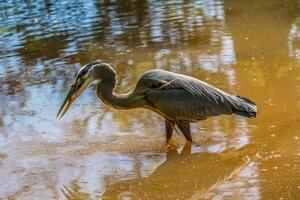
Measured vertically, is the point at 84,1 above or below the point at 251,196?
below

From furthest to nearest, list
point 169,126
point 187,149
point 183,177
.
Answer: point 169,126 → point 187,149 → point 183,177

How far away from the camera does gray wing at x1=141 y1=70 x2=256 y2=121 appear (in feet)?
20.0

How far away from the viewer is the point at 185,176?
18.3 ft

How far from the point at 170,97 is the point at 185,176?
88 centimetres

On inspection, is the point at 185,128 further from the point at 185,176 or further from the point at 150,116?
the point at 150,116

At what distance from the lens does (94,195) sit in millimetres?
5285

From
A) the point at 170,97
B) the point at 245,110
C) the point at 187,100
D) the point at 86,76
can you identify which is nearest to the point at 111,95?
the point at 86,76

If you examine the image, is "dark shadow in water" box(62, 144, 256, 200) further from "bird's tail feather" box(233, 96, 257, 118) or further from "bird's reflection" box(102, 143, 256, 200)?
"bird's tail feather" box(233, 96, 257, 118)

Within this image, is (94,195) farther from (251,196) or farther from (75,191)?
(251,196)

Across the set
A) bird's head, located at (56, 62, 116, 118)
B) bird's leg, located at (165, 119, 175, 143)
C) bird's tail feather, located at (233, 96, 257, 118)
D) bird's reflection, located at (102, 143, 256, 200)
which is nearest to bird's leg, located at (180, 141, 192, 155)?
bird's reflection, located at (102, 143, 256, 200)

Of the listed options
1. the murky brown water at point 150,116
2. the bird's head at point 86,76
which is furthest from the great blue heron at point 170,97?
the murky brown water at point 150,116

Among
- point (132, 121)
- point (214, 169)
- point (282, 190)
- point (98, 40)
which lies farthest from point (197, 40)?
point (282, 190)

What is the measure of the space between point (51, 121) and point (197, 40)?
398 cm

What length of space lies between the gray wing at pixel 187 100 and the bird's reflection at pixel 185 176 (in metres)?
0.39
